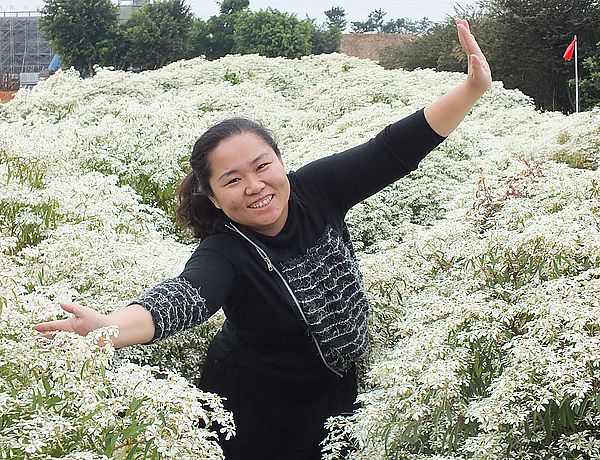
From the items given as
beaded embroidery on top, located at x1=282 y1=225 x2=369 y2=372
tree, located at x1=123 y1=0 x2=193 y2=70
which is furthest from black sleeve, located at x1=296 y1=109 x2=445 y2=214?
tree, located at x1=123 y1=0 x2=193 y2=70

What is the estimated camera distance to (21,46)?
220 ft

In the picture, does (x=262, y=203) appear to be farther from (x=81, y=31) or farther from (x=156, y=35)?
(x=156, y=35)

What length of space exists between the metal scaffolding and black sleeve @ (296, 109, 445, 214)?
66923 mm

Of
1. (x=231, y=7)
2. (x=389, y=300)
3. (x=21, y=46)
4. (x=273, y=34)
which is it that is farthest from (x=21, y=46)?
(x=389, y=300)

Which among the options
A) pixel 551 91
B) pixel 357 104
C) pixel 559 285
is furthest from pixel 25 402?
pixel 551 91

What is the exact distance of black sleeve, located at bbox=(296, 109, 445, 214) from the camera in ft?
8.66

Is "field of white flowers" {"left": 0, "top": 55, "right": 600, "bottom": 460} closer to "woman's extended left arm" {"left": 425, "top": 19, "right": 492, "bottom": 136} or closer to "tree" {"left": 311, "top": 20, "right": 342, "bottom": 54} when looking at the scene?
"woman's extended left arm" {"left": 425, "top": 19, "right": 492, "bottom": 136}

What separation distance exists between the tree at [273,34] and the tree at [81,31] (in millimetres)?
6408

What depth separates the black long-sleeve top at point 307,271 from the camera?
8.31ft

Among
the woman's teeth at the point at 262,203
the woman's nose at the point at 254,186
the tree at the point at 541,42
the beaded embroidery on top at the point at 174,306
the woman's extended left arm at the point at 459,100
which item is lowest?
the beaded embroidery on top at the point at 174,306

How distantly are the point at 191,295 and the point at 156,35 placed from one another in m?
39.4

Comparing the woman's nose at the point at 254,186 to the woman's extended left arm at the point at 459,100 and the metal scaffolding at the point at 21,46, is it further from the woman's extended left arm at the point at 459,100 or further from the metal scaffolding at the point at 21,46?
the metal scaffolding at the point at 21,46

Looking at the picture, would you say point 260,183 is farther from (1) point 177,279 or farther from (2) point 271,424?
(2) point 271,424

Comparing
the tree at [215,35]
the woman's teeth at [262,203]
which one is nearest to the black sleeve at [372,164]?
the woman's teeth at [262,203]
